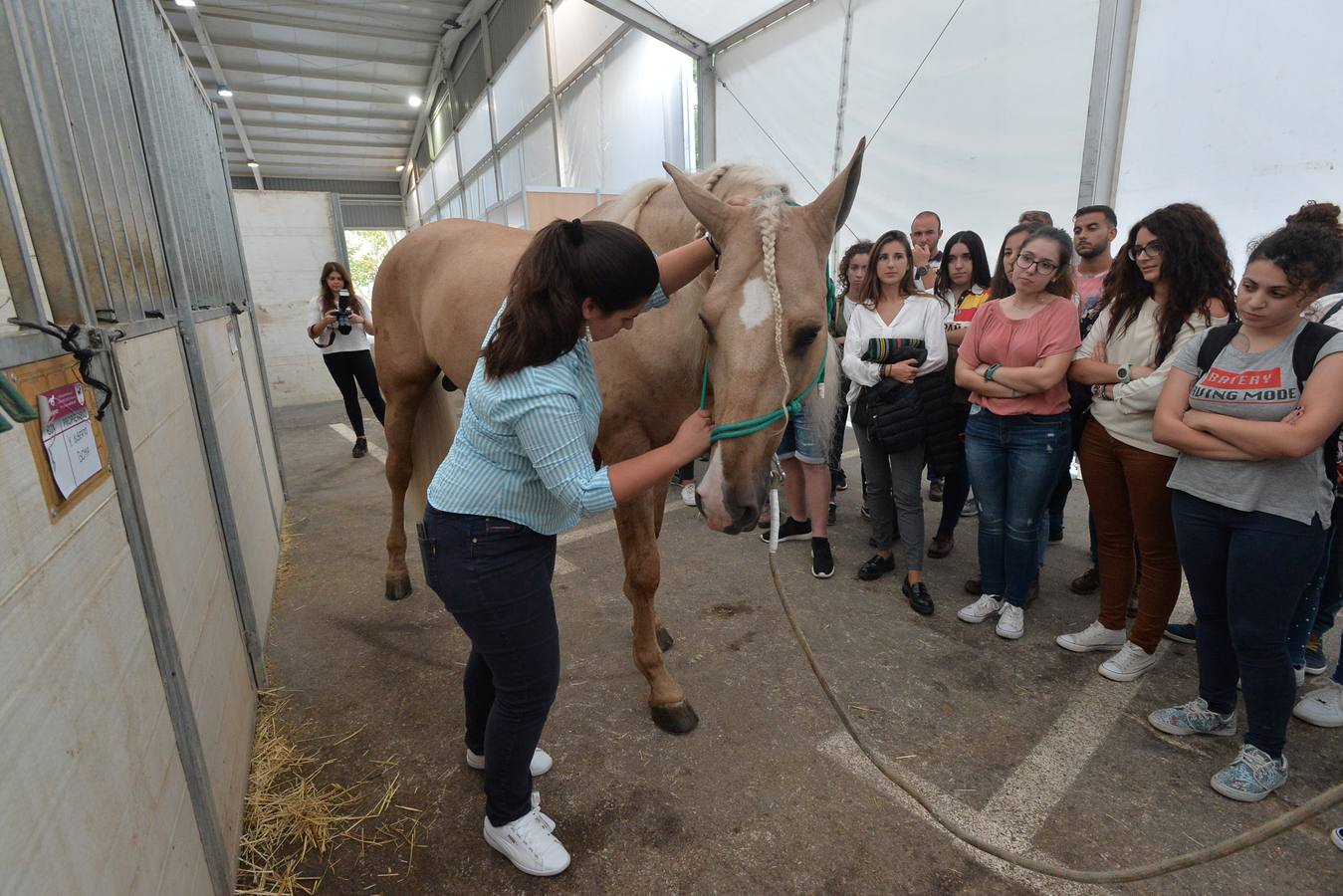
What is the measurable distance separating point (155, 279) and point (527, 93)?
41.4 ft

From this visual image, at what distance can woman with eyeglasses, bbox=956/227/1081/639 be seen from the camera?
253 cm

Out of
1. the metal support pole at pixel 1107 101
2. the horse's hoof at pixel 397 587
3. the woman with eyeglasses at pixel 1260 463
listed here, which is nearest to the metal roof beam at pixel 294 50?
the horse's hoof at pixel 397 587

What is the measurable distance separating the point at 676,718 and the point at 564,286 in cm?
163

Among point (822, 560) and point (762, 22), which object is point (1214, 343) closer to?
point (822, 560)

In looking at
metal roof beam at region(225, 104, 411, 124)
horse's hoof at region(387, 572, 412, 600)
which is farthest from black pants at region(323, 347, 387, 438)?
metal roof beam at region(225, 104, 411, 124)

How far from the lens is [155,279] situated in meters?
2.09

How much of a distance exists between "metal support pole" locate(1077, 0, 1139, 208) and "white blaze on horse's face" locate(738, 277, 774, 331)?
4.24 metres

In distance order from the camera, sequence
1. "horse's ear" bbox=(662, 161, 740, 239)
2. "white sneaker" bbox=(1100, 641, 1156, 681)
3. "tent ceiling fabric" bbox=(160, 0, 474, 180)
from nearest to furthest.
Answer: "horse's ear" bbox=(662, 161, 740, 239), "white sneaker" bbox=(1100, 641, 1156, 681), "tent ceiling fabric" bbox=(160, 0, 474, 180)

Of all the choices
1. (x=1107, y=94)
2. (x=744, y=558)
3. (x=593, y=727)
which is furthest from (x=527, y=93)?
(x=593, y=727)

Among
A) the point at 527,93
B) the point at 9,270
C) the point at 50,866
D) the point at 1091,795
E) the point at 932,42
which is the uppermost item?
the point at 527,93

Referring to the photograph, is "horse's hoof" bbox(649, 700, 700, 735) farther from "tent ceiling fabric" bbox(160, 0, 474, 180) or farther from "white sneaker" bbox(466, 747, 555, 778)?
"tent ceiling fabric" bbox(160, 0, 474, 180)

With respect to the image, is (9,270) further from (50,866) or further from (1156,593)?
(1156,593)

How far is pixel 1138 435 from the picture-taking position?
2.30 meters

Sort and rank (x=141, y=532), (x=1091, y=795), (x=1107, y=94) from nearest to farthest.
A: (x=141, y=532) → (x=1091, y=795) → (x=1107, y=94)
